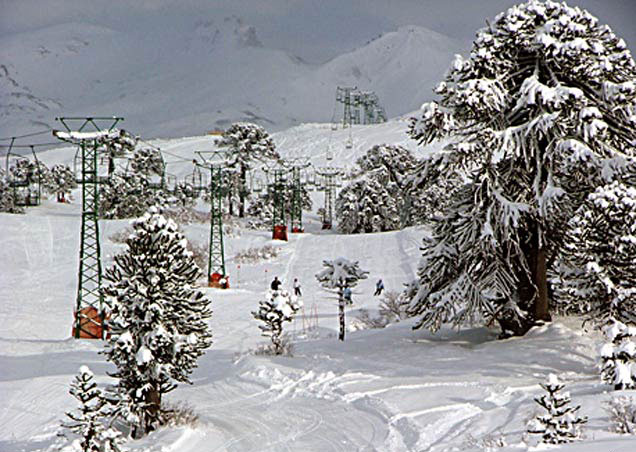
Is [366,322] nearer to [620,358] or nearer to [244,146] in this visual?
[620,358]

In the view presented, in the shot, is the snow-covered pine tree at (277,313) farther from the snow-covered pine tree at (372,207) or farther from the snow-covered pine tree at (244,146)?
the snow-covered pine tree at (244,146)

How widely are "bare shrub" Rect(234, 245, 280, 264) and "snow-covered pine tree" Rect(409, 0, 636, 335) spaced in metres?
31.6

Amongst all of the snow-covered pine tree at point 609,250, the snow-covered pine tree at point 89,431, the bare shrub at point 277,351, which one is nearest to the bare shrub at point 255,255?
the bare shrub at point 277,351

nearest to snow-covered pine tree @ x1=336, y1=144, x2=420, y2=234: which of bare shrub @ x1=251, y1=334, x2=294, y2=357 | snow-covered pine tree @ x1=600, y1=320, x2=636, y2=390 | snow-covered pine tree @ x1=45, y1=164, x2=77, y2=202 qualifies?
snow-covered pine tree @ x1=45, y1=164, x2=77, y2=202

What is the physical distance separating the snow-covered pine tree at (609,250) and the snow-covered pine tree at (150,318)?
8.21 meters

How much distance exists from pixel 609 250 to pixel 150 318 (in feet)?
30.9

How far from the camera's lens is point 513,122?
1770 centimetres

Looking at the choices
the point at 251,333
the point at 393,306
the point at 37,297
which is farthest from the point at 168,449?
the point at 37,297

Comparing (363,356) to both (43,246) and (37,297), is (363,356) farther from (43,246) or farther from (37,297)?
(43,246)

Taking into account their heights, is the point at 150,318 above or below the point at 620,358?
above

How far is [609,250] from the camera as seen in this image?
1217 cm

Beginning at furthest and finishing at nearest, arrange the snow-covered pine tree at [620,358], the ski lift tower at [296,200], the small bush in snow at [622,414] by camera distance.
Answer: the ski lift tower at [296,200], the snow-covered pine tree at [620,358], the small bush in snow at [622,414]

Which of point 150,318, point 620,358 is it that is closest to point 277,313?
point 150,318

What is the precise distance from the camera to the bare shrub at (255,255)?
161 ft
